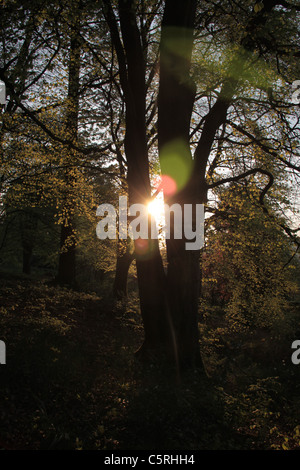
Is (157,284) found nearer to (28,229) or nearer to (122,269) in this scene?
(122,269)

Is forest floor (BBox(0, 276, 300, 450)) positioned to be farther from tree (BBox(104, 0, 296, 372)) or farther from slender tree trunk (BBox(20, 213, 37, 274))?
slender tree trunk (BBox(20, 213, 37, 274))

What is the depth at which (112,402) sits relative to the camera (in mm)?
6309

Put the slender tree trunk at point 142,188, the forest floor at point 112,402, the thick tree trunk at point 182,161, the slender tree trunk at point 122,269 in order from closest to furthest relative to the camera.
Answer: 1. the forest floor at point 112,402
2. the thick tree trunk at point 182,161
3. the slender tree trunk at point 142,188
4. the slender tree trunk at point 122,269

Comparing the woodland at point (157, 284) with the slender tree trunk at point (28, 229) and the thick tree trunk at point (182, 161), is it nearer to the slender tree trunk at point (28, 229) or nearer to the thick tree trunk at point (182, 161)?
the thick tree trunk at point (182, 161)

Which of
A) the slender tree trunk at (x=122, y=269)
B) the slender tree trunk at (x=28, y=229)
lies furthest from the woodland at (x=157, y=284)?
the slender tree trunk at (x=28, y=229)

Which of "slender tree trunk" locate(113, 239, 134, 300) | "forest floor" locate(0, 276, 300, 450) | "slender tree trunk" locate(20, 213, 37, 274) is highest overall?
"slender tree trunk" locate(20, 213, 37, 274)

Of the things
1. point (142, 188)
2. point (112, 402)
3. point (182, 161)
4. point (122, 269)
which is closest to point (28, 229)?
point (122, 269)

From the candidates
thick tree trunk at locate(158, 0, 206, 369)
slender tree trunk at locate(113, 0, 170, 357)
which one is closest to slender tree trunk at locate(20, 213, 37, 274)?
slender tree trunk at locate(113, 0, 170, 357)

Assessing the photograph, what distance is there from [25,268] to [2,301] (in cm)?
2359

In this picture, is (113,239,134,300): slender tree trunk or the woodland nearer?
the woodland

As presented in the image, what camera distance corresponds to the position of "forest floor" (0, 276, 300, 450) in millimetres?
5125

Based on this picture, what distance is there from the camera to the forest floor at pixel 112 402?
5125mm

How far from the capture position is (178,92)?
25.6 feet

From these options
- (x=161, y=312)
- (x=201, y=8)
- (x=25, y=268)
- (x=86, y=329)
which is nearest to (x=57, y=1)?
(x=201, y=8)
